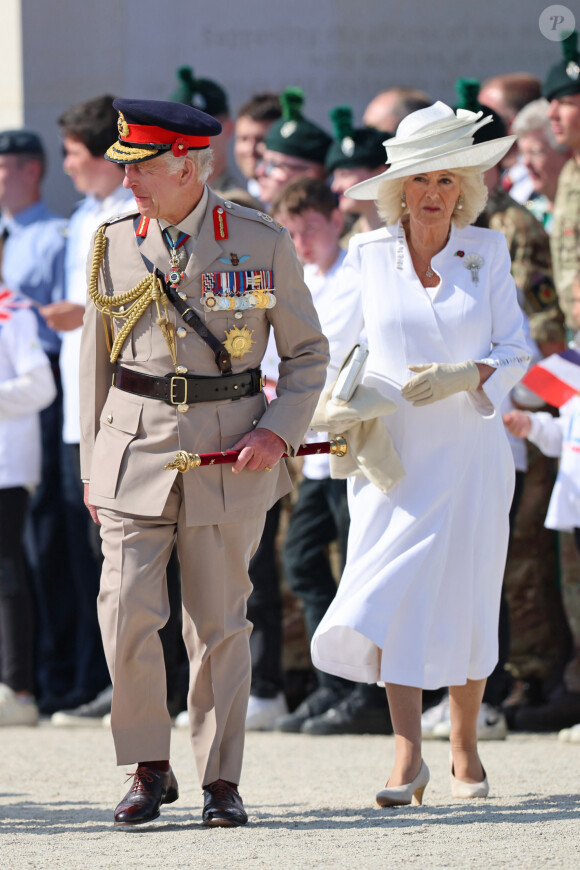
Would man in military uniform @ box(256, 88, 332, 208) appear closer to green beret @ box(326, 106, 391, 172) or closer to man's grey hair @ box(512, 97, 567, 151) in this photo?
green beret @ box(326, 106, 391, 172)

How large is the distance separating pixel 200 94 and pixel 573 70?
1.99m

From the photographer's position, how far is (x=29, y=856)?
4555 millimetres

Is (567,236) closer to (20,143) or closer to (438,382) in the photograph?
(438,382)

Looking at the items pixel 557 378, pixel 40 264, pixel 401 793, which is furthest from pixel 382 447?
pixel 40 264

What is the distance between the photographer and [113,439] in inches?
199

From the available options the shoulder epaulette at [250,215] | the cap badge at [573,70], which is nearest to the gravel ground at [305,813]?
the shoulder epaulette at [250,215]

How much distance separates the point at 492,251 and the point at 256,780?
76.7 inches

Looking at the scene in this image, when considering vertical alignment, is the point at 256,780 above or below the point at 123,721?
below

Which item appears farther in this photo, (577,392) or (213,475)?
(577,392)

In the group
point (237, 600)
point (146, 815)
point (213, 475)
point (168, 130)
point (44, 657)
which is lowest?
point (44, 657)

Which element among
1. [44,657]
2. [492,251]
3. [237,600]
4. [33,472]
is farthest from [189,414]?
[44,657]

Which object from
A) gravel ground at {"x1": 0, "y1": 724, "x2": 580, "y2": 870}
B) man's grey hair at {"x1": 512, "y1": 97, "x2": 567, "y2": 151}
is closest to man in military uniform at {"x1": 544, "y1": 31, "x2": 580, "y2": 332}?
man's grey hair at {"x1": 512, "y1": 97, "x2": 567, "y2": 151}

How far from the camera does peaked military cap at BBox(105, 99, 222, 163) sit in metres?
4.95

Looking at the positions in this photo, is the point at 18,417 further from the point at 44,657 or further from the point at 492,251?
the point at 492,251
